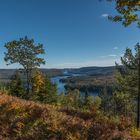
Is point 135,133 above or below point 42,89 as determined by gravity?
above

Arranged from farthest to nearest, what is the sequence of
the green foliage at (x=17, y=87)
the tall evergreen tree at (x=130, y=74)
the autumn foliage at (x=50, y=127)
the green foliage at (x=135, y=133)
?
the green foliage at (x=17, y=87)
the tall evergreen tree at (x=130, y=74)
the green foliage at (x=135, y=133)
the autumn foliage at (x=50, y=127)

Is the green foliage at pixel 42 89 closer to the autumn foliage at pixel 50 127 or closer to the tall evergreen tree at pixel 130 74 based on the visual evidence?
the tall evergreen tree at pixel 130 74

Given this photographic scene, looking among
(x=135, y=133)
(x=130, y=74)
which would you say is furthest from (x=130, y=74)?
(x=135, y=133)

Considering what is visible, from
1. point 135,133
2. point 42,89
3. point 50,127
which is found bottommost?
point 42,89

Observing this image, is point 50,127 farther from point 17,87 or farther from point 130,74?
point 17,87

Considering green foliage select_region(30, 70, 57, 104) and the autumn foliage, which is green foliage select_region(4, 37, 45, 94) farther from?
the autumn foliage

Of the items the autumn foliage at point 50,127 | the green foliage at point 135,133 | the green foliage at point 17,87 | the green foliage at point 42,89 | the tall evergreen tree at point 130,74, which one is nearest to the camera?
the autumn foliage at point 50,127

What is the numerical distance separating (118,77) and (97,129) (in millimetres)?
28368

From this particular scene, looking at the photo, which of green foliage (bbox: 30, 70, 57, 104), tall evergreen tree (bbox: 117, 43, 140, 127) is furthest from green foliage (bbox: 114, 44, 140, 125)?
green foliage (bbox: 30, 70, 57, 104)

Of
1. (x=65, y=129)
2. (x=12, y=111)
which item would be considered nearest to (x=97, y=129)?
(x=65, y=129)

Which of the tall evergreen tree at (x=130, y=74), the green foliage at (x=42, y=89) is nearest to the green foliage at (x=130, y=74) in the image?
the tall evergreen tree at (x=130, y=74)

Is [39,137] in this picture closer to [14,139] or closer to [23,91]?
[14,139]

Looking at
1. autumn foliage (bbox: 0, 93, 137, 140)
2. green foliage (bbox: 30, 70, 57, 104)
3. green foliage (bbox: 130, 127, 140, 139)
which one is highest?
autumn foliage (bbox: 0, 93, 137, 140)

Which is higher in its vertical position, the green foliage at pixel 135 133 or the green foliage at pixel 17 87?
the green foliage at pixel 135 133
